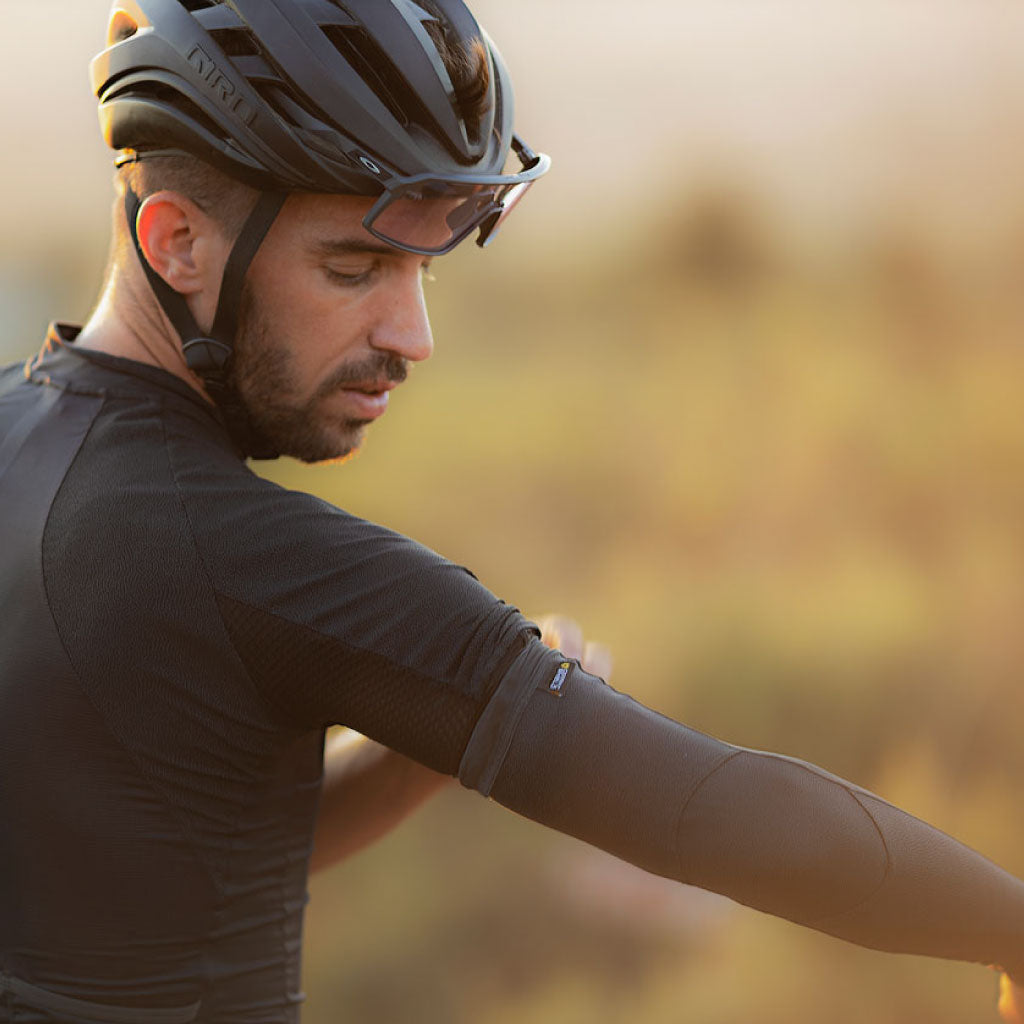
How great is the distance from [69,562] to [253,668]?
0.75ft

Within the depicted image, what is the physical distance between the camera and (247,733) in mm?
1277

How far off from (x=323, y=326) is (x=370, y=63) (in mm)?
348

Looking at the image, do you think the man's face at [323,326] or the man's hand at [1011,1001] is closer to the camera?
the man's hand at [1011,1001]

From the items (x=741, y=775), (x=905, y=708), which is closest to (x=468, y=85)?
(x=741, y=775)

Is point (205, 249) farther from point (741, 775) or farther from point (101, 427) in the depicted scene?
point (741, 775)

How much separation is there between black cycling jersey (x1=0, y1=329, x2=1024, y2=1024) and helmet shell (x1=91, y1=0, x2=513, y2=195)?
0.40 m

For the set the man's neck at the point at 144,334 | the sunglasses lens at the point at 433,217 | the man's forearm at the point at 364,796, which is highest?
the sunglasses lens at the point at 433,217

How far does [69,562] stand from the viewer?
1.24 meters

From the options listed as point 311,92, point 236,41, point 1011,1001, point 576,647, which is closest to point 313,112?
point 311,92

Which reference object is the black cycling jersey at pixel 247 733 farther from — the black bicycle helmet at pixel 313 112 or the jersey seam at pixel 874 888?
the black bicycle helmet at pixel 313 112

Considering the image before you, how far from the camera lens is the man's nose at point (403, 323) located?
5.01 ft

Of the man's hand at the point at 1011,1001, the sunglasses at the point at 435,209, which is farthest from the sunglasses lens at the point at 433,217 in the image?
the man's hand at the point at 1011,1001

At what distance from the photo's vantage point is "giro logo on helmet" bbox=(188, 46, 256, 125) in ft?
4.76

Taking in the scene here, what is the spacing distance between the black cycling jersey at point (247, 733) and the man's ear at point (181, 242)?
266mm
